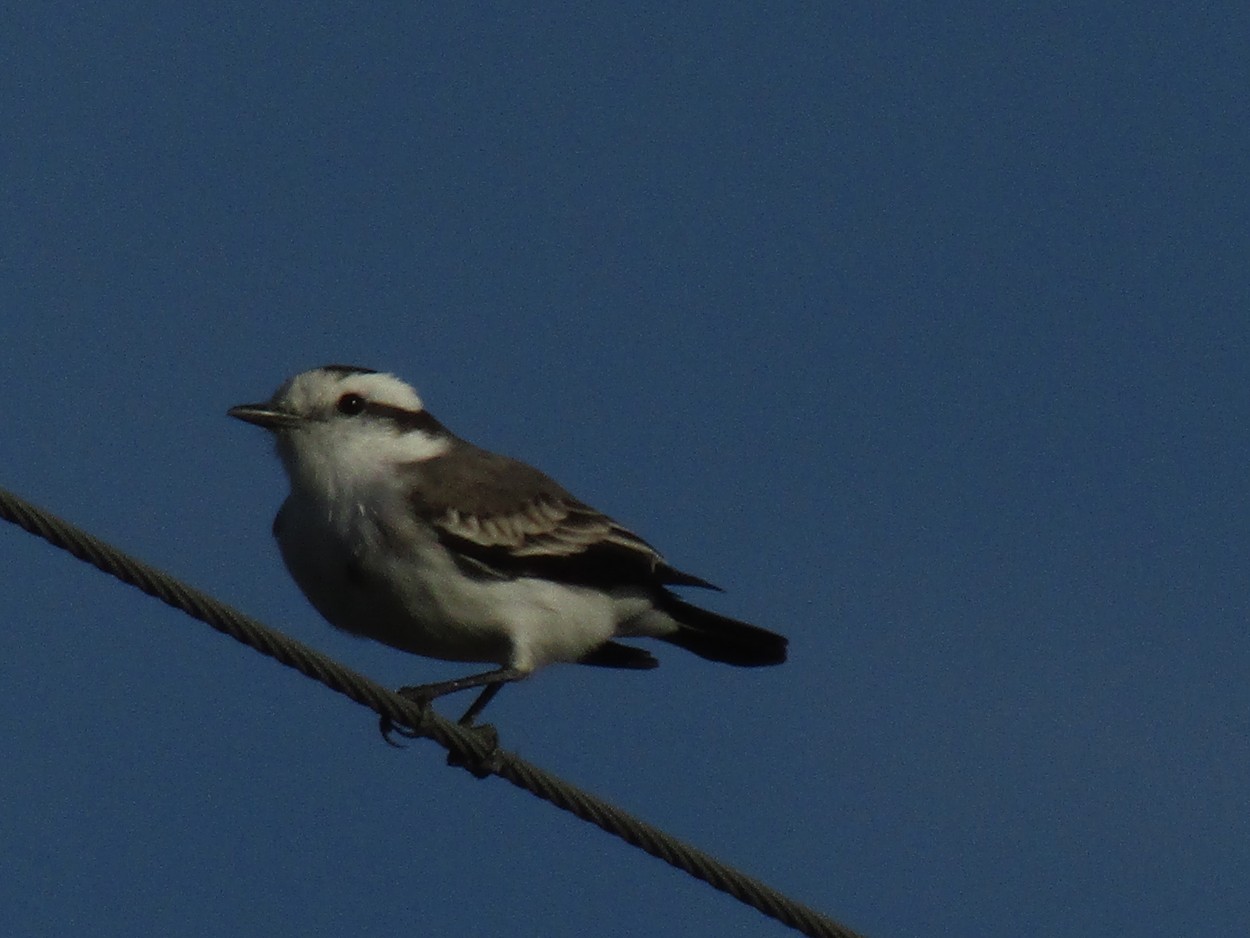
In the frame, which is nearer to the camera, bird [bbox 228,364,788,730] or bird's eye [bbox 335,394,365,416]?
bird [bbox 228,364,788,730]

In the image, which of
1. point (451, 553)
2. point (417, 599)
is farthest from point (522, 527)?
point (417, 599)

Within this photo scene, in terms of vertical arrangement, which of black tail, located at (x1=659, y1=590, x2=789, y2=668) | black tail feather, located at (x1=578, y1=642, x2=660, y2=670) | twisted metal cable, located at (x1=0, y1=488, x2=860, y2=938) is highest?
black tail, located at (x1=659, y1=590, x2=789, y2=668)

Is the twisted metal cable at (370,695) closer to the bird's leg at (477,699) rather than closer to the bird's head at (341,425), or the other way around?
the bird's leg at (477,699)

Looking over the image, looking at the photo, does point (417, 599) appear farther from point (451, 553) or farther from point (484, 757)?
point (484, 757)

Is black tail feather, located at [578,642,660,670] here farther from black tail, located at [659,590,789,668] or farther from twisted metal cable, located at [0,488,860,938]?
twisted metal cable, located at [0,488,860,938]

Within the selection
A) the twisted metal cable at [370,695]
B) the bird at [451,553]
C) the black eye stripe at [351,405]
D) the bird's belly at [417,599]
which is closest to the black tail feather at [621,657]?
the bird at [451,553]

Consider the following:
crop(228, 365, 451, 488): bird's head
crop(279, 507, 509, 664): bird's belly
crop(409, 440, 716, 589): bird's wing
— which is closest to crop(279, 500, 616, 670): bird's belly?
crop(279, 507, 509, 664): bird's belly

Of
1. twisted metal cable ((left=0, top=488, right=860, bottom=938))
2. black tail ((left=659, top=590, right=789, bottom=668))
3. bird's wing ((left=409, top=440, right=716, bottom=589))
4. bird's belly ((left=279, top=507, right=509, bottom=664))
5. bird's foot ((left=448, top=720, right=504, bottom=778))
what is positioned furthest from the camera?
black tail ((left=659, top=590, right=789, bottom=668))

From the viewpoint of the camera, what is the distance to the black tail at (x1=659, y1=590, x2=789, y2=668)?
1326cm

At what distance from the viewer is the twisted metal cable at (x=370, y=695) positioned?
25.4 ft

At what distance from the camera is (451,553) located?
11.8m

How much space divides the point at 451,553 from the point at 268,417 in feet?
4.48

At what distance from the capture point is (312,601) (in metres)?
11.7

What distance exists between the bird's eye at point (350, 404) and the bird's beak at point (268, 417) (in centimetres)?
25
